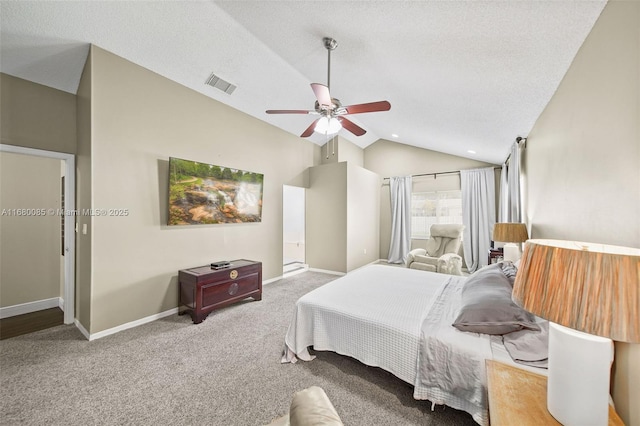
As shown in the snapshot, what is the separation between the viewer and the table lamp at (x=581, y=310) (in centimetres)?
62

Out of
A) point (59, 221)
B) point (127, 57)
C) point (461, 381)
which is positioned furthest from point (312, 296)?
point (59, 221)

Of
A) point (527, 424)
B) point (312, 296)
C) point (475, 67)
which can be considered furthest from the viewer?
point (312, 296)

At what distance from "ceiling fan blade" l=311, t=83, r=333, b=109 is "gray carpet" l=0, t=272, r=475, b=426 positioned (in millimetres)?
2364

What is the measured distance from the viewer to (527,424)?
889 mm

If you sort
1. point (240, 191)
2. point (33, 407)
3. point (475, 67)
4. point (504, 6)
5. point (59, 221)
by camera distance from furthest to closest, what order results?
point (240, 191) < point (59, 221) < point (475, 67) < point (33, 407) < point (504, 6)

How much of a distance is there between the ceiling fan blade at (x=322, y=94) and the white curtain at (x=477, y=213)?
4334 millimetres

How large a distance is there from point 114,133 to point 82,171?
1.92ft

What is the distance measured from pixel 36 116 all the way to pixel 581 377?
15.4ft

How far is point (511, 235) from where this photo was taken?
292cm

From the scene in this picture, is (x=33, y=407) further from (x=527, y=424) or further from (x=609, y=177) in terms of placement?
(x=609, y=177)

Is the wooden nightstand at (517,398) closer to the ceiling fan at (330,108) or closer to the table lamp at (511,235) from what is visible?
the ceiling fan at (330,108)

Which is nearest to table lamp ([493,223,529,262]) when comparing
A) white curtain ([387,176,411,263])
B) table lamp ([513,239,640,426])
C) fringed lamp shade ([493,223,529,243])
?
fringed lamp shade ([493,223,529,243])

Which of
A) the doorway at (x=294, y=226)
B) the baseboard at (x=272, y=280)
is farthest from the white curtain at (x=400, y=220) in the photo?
the baseboard at (x=272, y=280)

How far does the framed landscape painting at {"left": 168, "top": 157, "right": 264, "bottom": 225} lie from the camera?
124 inches
